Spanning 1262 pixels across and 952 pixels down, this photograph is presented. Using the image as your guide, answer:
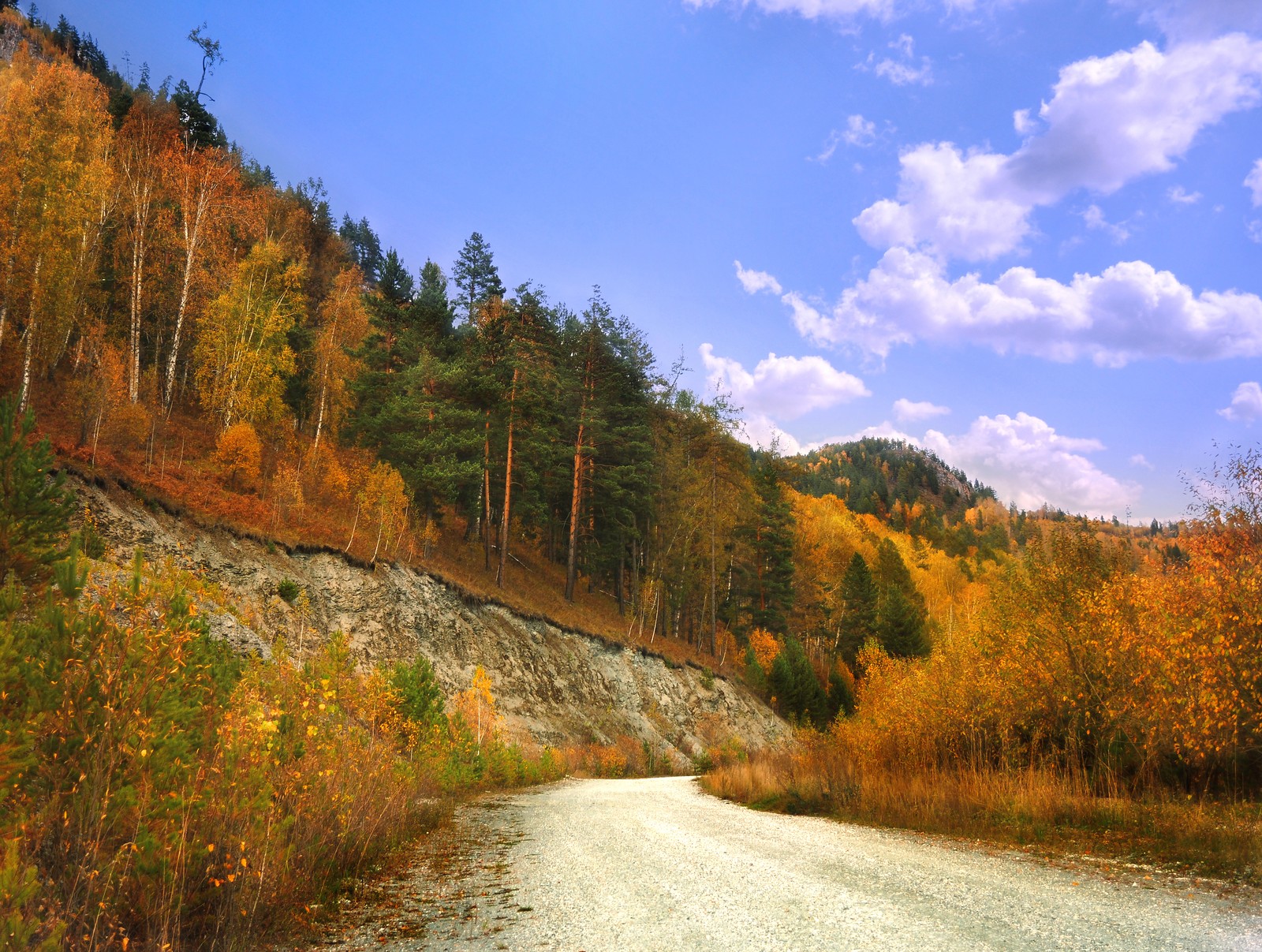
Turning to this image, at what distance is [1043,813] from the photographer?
9.36m

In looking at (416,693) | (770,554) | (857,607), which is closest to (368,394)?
(416,693)

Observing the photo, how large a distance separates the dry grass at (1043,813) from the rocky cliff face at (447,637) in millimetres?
12294

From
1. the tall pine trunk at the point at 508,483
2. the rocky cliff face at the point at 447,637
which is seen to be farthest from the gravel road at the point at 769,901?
the tall pine trunk at the point at 508,483

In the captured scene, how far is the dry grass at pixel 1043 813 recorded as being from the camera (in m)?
7.40

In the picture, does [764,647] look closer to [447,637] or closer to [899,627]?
[899,627]

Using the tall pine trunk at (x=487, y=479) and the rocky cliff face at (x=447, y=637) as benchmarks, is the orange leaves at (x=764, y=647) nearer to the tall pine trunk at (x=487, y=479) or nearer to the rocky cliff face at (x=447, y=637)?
the rocky cliff face at (x=447, y=637)

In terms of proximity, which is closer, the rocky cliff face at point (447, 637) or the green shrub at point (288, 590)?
the rocky cliff face at point (447, 637)

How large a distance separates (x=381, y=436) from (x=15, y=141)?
1825 cm

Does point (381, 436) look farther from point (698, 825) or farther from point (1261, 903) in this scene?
point (1261, 903)

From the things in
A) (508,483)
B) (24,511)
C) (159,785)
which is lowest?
(159,785)

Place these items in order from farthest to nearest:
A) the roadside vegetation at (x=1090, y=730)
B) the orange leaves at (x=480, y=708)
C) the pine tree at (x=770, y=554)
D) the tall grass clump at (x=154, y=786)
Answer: the pine tree at (x=770, y=554), the orange leaves at (x=480, y=708), the roadside vegetation at (x=1090, y=730), the tall grass clump at (x=154, y=786)

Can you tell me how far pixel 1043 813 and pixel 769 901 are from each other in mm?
5759

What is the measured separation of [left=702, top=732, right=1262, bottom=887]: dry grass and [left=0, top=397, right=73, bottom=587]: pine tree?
13.9 metres

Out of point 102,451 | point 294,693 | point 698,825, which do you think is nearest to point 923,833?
point 698,825
